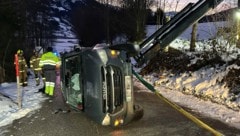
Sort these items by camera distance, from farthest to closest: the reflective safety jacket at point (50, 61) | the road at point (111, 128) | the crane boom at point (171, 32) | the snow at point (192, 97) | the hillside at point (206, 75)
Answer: the reflective safety jacket at point (50, 61) → the hillside at point (206, 75) → the snow at point (192, 97) → the crane boom at point (171, 32) → the road at point (111, 128)

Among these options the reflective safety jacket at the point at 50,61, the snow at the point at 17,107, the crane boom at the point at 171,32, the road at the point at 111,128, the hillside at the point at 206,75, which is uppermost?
the crane boom at the point at 171,32

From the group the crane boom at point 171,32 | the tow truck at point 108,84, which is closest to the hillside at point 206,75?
the crane boom at point 171,32

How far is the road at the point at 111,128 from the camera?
8.08m

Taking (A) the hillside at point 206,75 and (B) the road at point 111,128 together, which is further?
(A) the hillside at point 206,75

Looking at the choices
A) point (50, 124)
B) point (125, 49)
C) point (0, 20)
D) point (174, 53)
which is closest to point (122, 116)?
point (125, 49)

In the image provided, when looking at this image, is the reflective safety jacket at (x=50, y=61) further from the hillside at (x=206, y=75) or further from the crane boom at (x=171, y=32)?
the crane boom at (x=171, y=32)

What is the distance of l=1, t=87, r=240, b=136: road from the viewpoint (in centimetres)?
808

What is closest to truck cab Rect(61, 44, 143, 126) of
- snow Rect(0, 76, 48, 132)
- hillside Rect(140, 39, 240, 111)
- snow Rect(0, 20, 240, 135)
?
snow Rect(0, 20, 240, 135)

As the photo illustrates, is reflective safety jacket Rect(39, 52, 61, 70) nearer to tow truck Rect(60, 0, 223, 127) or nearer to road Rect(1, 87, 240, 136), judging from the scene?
road Rect(1, 87, 240, 136)

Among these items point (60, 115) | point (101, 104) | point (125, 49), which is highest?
point (125, 49)

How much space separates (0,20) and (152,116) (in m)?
22.4

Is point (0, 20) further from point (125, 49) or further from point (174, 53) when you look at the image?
point (125, 49)

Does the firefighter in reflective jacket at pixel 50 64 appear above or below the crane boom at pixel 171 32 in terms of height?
below

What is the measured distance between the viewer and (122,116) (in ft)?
26.9
